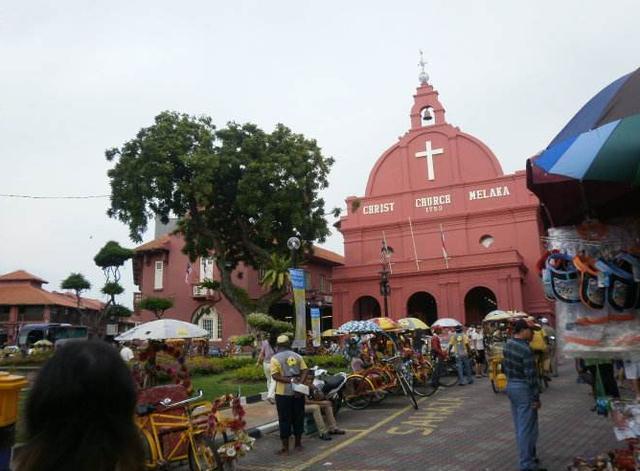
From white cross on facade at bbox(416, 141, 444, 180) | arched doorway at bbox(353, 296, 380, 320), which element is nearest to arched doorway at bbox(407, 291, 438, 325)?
arched doorway at bbox(353, 296, 380, 320)

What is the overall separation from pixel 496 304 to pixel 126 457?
29093 mm

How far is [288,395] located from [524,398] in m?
3.31

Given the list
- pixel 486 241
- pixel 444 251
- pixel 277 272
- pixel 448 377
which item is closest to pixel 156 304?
pixel 277 272

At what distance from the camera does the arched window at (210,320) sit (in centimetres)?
3291

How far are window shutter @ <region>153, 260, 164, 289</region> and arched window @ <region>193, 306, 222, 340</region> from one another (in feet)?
12.1

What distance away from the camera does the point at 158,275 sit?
35281mm

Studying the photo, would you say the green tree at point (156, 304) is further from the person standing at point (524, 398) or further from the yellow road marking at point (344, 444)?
the person standing at point (524, 398)

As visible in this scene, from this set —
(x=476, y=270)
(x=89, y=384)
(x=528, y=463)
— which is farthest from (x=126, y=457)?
(x=476, y=270)

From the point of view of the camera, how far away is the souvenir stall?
4199 millimetres

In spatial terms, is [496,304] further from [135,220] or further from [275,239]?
[135,220]

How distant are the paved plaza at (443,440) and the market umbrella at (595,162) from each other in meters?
3.41

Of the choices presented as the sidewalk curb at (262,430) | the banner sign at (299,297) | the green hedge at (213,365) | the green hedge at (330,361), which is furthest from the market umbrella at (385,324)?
the green hedge at (213,365)

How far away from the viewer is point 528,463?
591 centimetres

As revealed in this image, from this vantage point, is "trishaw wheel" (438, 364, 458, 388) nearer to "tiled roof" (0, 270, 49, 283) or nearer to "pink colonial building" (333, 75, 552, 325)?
"pink colonial building" (333, 75, 552, 325)
